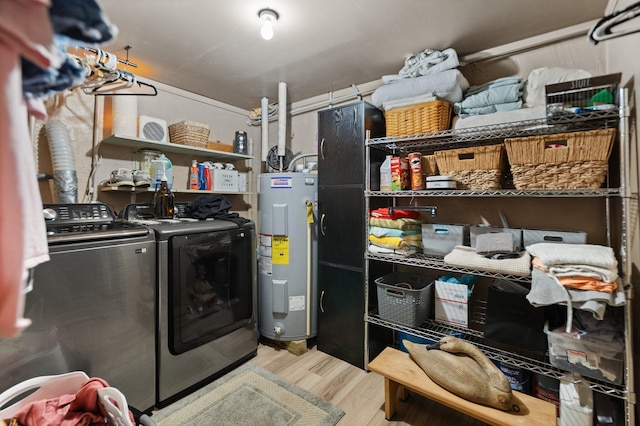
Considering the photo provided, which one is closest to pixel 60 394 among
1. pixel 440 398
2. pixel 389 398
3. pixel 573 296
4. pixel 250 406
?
pixel 250 406

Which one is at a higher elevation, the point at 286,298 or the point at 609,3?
the point at 609,3

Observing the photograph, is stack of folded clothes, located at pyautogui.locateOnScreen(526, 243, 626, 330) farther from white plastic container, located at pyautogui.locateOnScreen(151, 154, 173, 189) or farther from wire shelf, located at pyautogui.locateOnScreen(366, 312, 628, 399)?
white plastic container, located at pyautogui.locateOnScreen(151, 154, 173, 189)

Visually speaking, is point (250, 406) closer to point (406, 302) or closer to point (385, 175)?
point (406, 302)

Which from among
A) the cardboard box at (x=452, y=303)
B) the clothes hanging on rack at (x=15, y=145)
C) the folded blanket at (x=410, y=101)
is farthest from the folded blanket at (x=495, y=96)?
the clothes hanging on rack at (x=15, y=145)

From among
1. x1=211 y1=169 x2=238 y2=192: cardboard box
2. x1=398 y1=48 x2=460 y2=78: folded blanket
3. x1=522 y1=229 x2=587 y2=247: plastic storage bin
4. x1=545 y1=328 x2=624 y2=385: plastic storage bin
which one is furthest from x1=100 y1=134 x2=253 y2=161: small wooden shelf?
x1=545 y1=328 x2=624 y2=385: plastic storage bin

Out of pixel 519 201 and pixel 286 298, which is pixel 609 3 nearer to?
pixel 519 201

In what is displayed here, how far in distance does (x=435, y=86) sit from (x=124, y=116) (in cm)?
227

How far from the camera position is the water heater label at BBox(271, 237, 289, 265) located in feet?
8.09

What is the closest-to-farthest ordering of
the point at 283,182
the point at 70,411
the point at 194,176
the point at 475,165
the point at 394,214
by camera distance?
the point at 70,411
the point at 475,165
the point at 394,214
the point at 283,182
the point at 194,176

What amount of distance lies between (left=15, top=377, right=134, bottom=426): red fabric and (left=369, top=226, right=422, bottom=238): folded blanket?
1638mm

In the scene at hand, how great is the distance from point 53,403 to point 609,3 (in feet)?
10.9

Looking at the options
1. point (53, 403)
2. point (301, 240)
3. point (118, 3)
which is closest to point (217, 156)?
point (301, 240)

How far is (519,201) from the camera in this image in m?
1.97

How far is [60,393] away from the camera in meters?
1.30
